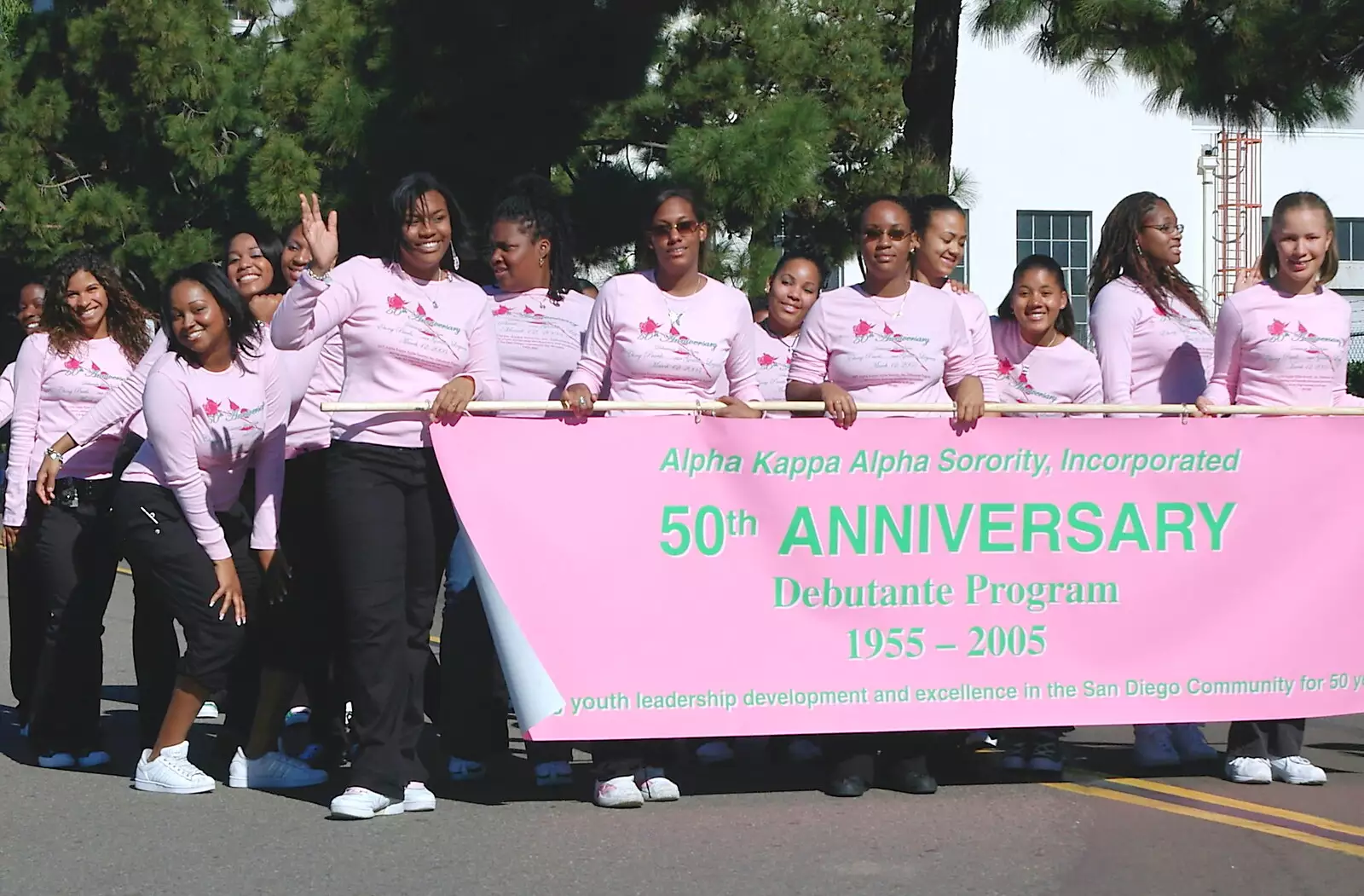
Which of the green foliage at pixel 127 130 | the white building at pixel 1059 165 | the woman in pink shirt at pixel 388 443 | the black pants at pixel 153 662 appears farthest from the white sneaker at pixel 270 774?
the white building at pixel 1059 165

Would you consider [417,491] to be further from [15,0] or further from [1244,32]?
[15,0]

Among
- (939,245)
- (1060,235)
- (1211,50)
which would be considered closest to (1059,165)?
(1060,235)

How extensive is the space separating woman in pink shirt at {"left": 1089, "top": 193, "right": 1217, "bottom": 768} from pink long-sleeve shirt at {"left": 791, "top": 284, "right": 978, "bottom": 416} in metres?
0.80

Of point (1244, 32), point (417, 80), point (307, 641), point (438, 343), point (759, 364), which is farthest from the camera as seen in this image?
point (417, 80)

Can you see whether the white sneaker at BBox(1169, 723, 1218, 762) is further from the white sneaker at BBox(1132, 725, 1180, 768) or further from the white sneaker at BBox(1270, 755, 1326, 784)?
the white sneaker at BBox(1270, 755, 1326, 784)

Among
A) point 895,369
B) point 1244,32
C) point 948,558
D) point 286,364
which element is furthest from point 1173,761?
point 1244,32

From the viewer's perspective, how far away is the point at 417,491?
21.8ft

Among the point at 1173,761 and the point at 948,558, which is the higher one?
the point at 948,558

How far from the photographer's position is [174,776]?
704 centimetres

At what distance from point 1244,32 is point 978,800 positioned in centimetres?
703

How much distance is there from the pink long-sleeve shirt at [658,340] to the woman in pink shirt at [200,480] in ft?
3.81

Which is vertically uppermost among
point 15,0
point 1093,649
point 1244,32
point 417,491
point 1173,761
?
point 15,0

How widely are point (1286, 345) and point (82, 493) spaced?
449 cm

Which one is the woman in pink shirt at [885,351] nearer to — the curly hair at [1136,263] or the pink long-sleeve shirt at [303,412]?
the curly hair at [1136,263]
